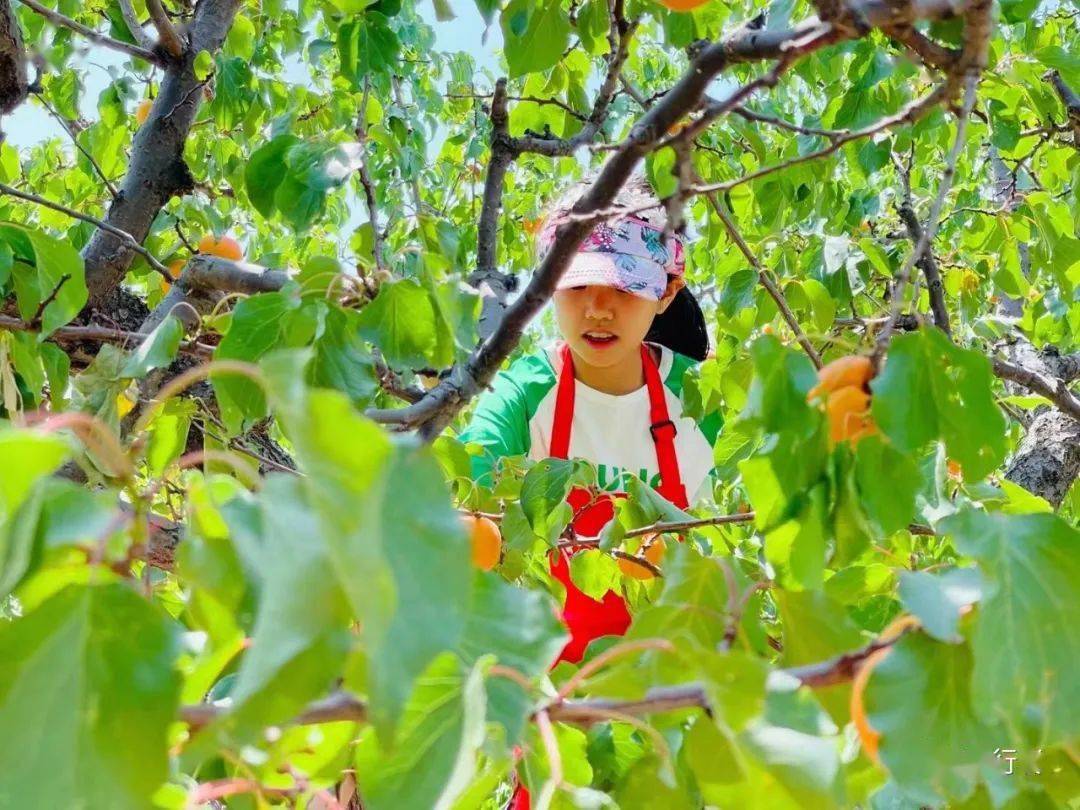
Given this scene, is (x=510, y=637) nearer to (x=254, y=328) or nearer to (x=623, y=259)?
(x=254, y=328)

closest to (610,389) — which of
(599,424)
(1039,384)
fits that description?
(599,424)

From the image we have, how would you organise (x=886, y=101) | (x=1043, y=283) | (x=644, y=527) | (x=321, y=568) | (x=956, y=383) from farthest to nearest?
(x=1043, y=283) < (x=886, y=101) < (x=644, y=527) < (x=956, y=383) < (x=321, y=568)

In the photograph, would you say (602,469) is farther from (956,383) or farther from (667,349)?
(956,383)

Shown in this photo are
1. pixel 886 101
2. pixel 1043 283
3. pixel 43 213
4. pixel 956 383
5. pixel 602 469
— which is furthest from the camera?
pixel 1043 283

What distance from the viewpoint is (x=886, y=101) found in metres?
1.45

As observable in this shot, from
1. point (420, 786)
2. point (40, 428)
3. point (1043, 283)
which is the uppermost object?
point (1043, 283)

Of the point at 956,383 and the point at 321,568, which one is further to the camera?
the point at 956,383

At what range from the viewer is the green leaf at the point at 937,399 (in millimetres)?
529

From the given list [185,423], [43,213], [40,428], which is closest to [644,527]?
[185,423]

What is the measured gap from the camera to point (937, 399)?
0.55 metres

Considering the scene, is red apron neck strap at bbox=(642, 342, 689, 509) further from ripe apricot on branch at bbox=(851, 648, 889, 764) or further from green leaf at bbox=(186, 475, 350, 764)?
green leaf at bbox=(186, 475, 350, 764)

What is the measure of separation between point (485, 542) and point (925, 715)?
0.63 meters

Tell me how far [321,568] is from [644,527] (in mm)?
771

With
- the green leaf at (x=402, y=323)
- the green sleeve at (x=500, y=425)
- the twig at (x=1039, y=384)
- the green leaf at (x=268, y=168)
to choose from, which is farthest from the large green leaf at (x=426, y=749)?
the twig at (x=1039, y=384)
